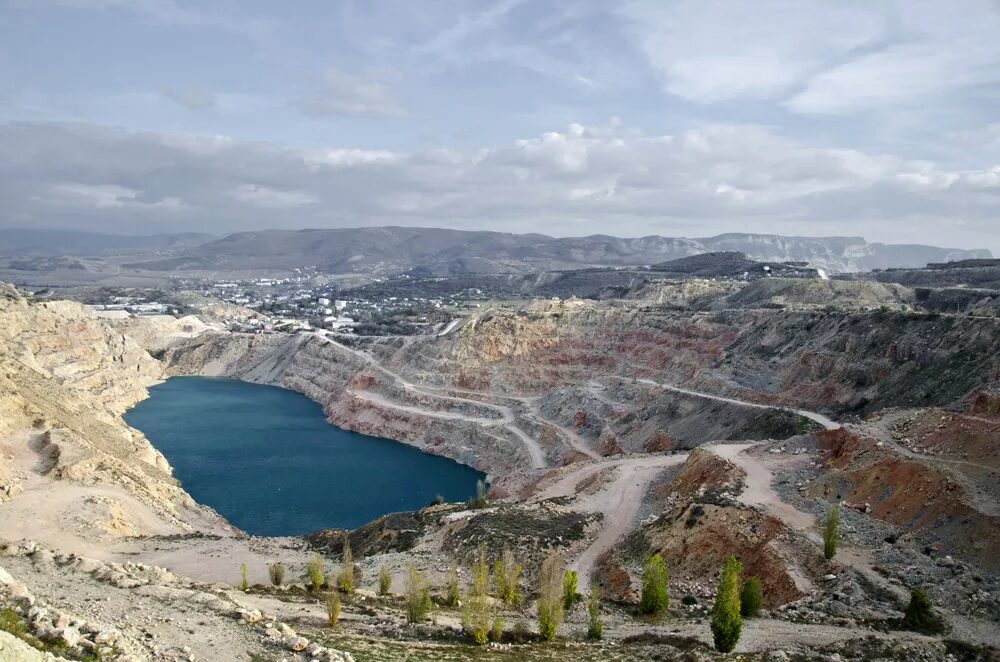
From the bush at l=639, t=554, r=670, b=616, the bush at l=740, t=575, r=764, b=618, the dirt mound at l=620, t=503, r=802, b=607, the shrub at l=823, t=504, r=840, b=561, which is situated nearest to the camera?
the bush at l=740, t=575, r=764, b=618

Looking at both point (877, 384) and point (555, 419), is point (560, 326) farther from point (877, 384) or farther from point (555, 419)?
point (877, 384)

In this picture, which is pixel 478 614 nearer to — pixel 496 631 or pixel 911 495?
pixel 496 631

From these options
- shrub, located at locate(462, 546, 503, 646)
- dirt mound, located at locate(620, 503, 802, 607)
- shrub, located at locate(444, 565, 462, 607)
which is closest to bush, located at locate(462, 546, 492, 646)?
shrub, located at locate(462, 546, 503, 646)

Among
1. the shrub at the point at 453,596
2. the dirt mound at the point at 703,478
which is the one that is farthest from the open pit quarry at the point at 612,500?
the shrub at the point at 453,596

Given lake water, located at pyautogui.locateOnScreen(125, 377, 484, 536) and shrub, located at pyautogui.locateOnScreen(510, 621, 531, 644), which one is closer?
shrub, located at pyautogui.locateOnScreen(510, 621, 531, 644)

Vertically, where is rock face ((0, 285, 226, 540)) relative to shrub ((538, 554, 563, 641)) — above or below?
below

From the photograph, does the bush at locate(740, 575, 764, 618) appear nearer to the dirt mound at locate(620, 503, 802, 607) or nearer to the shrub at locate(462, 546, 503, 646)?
the dirt mound at locate(620, 503, 802, 607)
